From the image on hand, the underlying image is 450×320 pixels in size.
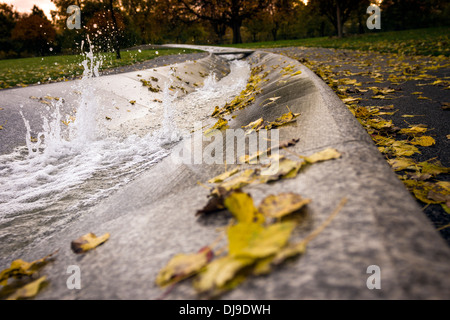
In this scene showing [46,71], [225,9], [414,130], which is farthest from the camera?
[225,9]

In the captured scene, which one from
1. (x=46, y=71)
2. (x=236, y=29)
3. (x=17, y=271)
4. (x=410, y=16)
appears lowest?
(x=17, y=271)

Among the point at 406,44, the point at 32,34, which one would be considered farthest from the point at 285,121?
the point at 32,34

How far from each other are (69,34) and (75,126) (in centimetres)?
3789

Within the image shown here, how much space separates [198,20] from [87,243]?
26873 millimetres

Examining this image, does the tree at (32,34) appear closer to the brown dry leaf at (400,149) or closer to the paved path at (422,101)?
the paved path at (422,101)

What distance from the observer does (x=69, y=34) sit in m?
32.0

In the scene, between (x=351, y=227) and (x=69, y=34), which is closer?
(x=351, y=227)

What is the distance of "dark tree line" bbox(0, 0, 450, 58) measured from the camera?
71.2 feet

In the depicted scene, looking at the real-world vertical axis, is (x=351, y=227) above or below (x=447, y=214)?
above

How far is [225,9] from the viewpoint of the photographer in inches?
842

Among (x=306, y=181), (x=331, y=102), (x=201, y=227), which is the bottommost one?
(x=201, y=227)

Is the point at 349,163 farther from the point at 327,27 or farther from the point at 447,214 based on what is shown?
the point at 327,27

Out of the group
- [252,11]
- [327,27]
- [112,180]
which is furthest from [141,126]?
[327,27]

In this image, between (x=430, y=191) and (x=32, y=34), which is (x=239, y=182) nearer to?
(x=430, y=191)
